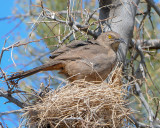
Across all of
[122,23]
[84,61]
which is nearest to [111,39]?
[122,23]

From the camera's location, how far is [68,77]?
4711 millimetres

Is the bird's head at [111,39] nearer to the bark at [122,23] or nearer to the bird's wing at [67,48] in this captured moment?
the bark at [122,23]

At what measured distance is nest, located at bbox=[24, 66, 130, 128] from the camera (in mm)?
3715

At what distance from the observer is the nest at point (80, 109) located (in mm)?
3715

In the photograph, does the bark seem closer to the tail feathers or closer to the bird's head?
the bird's head

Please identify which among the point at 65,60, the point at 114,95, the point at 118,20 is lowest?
the point at 114,95

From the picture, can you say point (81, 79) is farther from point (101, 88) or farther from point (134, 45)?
point (134, 45)

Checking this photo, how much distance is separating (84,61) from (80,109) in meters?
1.01

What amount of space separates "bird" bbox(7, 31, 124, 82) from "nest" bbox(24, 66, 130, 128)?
1.63ft

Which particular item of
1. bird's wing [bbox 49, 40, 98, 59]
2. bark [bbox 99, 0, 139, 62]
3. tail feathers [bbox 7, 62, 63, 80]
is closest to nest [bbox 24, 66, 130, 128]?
tail feathers [bbox 7, 62, 63, 80]

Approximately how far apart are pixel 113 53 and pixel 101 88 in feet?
3.44

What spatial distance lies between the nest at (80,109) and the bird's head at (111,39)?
112 centimetres

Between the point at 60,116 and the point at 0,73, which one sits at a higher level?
the point at 0,73

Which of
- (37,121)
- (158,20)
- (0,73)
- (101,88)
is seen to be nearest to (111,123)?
(101,88)
